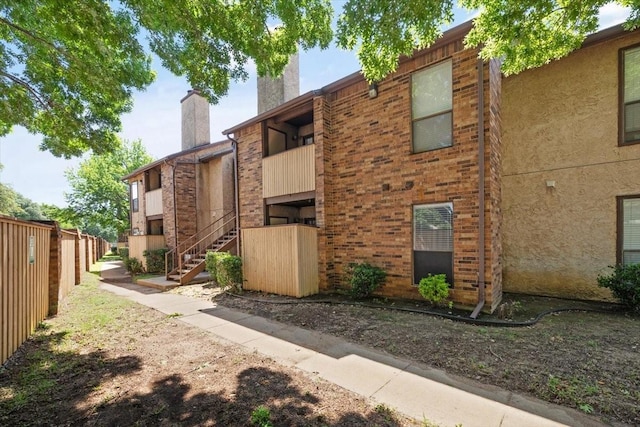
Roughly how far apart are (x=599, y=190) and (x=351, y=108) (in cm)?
640

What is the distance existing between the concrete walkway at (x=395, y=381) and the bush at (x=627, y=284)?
4648 millimetres

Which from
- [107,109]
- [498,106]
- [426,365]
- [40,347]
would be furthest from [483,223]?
[107,109]

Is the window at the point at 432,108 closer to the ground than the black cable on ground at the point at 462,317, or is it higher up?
higher up

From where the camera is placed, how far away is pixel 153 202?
17.0 metres

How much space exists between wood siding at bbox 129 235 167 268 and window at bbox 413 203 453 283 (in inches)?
547

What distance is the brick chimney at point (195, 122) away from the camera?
16.7 meters

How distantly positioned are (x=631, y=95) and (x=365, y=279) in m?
7.34

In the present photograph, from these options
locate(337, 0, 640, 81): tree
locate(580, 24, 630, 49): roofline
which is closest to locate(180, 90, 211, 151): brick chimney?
locate(337, 0, 640, 81): tree

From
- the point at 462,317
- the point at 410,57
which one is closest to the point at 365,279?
the point at 462,317

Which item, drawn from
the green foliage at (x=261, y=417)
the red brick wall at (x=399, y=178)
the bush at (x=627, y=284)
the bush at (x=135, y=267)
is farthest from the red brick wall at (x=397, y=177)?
the bush at (x=135, y=267)

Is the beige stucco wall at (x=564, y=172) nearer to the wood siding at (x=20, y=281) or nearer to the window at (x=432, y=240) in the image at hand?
the window at (x=432, y=240)

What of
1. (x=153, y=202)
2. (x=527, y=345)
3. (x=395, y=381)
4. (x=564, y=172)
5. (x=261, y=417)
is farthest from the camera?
(x=153, y=202)

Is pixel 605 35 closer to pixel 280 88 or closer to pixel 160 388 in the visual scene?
pixel 280 88

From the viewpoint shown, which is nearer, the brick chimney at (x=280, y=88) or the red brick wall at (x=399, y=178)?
the red brick wall at (x=399, y=178)
